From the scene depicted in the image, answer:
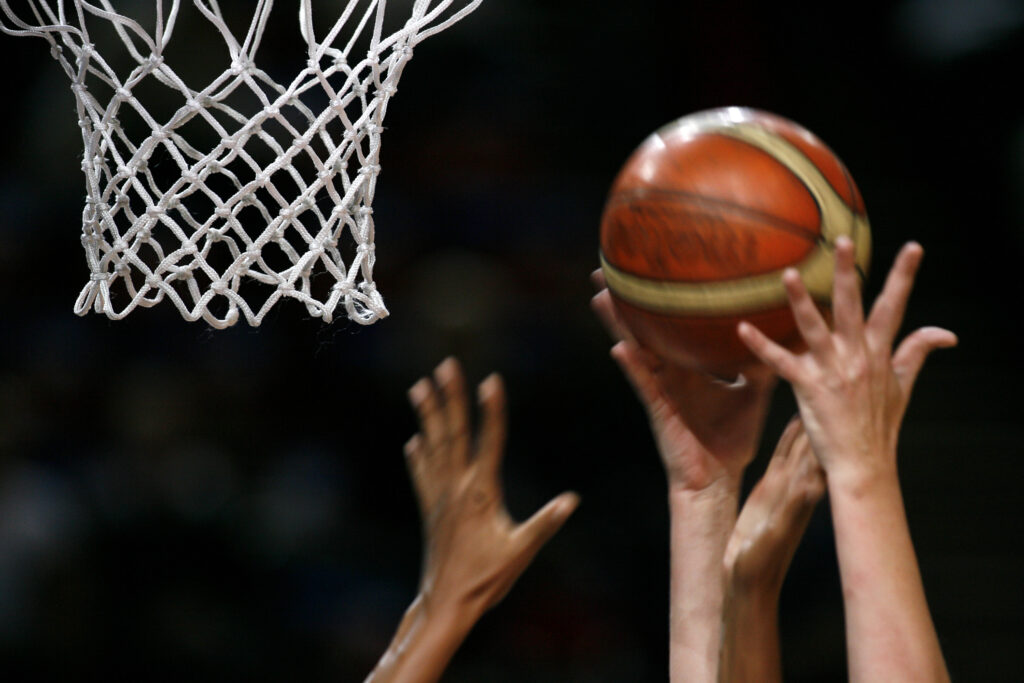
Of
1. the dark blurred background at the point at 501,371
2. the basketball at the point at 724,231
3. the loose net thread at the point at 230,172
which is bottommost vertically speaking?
the dark blurred background at the point at 501,371

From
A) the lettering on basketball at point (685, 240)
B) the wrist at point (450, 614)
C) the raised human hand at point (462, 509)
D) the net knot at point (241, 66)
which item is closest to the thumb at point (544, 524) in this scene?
the raised human hand at point (462, 509)

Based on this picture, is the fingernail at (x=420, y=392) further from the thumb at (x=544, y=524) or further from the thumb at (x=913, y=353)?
the thumb at (x=913, y=353)

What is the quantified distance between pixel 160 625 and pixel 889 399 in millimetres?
2894

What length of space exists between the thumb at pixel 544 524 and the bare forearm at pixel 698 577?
19 centimetres

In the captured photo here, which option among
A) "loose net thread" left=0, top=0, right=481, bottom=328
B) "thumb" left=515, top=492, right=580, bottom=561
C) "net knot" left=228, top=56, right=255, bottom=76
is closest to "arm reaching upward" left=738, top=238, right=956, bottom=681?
"thumb" left=515, top=492, right=580, bottom=561

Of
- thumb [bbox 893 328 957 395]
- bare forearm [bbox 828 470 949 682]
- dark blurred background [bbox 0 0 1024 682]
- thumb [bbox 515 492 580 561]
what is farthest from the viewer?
dark blurred background [bbox 0 0 1024 682]

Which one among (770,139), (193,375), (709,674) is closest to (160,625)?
(193,375)

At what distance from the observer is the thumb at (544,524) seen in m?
1.72

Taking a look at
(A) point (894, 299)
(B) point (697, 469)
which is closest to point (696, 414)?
(B) point (697, 469)

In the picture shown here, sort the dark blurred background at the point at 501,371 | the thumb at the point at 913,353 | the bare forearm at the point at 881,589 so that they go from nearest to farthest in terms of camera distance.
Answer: the bare forearm at the point at 881,589 < the thumb at the point at 913,353 < the dark blurred background at the point at 501,371

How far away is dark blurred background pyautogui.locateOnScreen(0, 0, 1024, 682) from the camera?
363 centimetres

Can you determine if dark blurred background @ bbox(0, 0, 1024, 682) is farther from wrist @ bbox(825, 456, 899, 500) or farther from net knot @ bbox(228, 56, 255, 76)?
wrist @ bbox(825, 456, 899, 500)

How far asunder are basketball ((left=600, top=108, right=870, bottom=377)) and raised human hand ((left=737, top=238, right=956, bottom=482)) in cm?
13

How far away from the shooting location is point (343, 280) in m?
1.81
